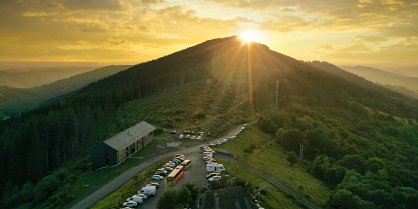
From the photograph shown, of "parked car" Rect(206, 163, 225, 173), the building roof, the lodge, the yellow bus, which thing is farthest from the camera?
the building roof

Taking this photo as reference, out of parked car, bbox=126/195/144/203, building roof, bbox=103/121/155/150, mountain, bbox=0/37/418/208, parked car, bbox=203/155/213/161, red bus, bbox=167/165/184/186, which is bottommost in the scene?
mountain, bbox=0/37/418/208

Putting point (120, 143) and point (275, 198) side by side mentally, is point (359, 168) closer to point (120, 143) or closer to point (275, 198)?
point (275, 198)

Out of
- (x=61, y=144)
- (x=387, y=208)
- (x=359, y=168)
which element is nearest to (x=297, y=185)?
(x=387, y=208)

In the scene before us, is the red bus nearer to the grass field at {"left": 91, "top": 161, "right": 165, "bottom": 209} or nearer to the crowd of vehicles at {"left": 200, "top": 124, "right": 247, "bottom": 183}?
the grass field at {"left": 91, "top": 161, "right": 165, "bottom": 209}

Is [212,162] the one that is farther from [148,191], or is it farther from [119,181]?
[148,191]

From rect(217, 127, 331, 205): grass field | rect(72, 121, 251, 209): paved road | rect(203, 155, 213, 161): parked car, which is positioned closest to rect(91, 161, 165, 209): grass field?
rect(72, 121, 251, 209): paved road

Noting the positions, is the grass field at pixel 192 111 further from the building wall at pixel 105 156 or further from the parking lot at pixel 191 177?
the building wall at pixel 105 156
